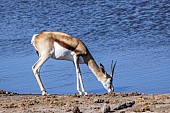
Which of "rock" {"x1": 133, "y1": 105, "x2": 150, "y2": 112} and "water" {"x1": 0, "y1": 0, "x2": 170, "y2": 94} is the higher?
"water" {"x1": 0, "y1": 0, "x2": 170, "y2": 94}

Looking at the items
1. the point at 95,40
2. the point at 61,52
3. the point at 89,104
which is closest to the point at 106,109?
the point at 89,104

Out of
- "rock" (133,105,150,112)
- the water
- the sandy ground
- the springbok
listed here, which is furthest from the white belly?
"rock" (133,105,150,112)

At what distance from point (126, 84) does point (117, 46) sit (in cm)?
410

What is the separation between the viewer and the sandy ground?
1007cm

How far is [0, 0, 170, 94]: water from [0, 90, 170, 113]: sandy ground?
1725 millimetres

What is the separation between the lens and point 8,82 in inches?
575

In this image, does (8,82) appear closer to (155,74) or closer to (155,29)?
(155,74)

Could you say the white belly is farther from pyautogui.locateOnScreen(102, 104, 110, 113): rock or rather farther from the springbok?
pyautogui.locateOnScreen(102, 104, 110, 113): rock

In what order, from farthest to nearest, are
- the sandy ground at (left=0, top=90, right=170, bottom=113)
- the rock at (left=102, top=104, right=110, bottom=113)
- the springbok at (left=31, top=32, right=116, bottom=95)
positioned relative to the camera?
the springbok at (left=31, top=32, right=116, bottom=95) < the sandy ground at (left=0, top=90, right=170, bottom=113) < the rock at (left=102, top=104, right=110, bottom=113)

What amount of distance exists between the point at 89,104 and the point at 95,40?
27.9 feet

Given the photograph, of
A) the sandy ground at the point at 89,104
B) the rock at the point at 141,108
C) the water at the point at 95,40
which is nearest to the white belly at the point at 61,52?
the water at the point at 95,40

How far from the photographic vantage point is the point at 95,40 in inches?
758

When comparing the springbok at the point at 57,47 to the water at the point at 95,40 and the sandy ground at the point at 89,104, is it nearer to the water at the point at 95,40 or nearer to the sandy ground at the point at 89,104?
the water at the point at 95,40

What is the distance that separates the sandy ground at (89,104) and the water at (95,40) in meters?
1.73
